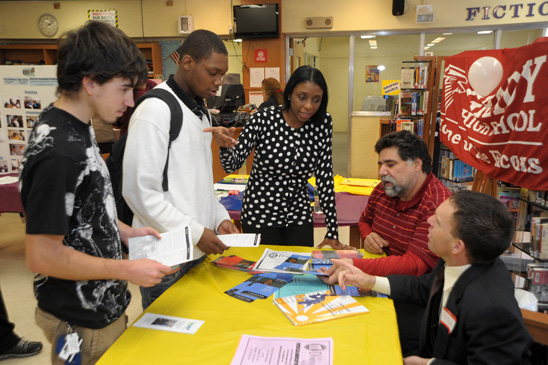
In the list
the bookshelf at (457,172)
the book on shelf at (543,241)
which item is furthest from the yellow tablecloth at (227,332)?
the bookshelf at (457,172)

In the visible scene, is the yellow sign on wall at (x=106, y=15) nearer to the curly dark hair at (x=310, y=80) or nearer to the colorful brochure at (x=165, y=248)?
the curly dark hair at (x=310, y=80)

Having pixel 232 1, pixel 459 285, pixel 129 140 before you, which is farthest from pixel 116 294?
pixel 232 1

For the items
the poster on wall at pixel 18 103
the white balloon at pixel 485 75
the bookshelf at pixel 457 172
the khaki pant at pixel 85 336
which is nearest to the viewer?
the khaki pant at pixel 85 336

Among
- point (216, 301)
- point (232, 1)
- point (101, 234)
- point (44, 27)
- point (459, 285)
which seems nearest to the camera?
point (101, 234)

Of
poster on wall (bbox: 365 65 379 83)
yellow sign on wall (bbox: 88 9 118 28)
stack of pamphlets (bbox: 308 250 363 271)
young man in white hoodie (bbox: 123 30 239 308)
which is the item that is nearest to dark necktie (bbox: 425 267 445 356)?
stack of pamphlets (bbox: 308 250 363 271)

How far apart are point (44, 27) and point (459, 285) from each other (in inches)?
361

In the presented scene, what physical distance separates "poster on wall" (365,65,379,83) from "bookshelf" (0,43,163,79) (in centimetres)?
404

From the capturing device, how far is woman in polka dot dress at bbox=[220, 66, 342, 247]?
80.2 inches

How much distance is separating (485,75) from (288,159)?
64.2 inches

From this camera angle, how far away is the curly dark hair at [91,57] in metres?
Answer: 0.99

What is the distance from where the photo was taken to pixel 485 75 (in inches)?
106

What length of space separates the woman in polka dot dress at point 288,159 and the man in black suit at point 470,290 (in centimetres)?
66

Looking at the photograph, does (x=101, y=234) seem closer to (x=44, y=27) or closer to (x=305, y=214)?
(x=305, y=214)

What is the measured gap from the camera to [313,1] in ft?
23.0
